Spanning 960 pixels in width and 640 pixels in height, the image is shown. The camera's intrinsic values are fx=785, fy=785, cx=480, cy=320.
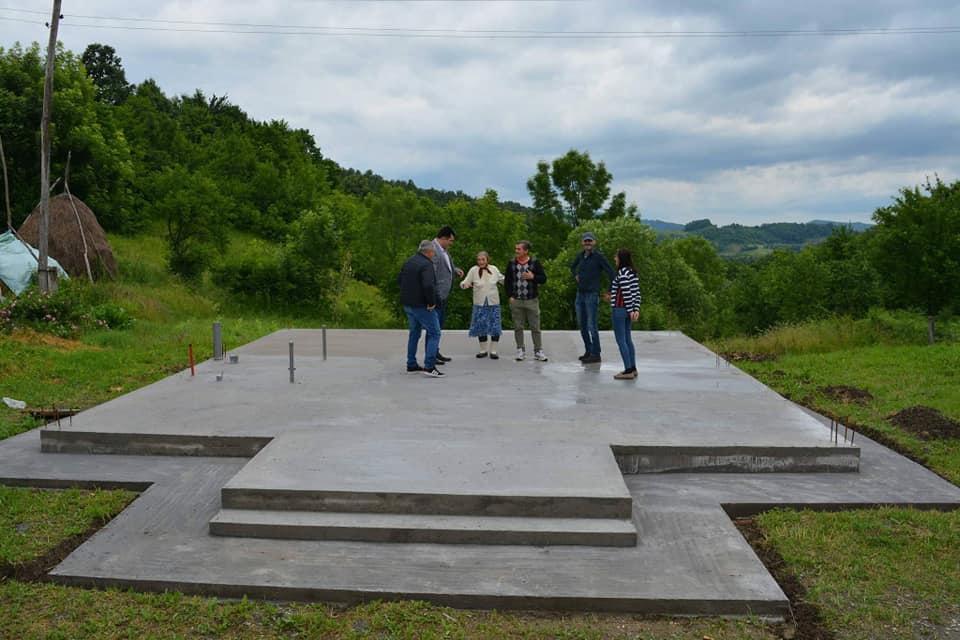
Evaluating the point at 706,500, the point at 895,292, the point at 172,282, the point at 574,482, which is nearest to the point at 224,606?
the point at 574,482

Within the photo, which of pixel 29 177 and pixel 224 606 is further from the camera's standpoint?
pixel 29 177

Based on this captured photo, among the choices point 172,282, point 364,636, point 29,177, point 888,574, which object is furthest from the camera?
point 29,177

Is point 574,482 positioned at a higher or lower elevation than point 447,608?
higher

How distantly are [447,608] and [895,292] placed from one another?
19000 millimetres

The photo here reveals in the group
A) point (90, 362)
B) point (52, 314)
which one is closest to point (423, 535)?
point (90, 362)

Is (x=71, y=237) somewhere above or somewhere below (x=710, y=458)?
above

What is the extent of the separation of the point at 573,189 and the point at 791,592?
43.4 metres

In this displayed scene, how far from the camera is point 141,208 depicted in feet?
112

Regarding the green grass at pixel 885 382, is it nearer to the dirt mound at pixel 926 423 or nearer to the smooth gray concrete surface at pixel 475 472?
the dirt mound at pixel 926 423

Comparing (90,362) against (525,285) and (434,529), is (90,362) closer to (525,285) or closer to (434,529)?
(525,285)

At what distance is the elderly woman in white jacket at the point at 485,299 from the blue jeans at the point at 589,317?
40.1 inches

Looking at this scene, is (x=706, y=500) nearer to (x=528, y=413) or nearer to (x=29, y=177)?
(x=528, y=413)

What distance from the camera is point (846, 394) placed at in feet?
30.5

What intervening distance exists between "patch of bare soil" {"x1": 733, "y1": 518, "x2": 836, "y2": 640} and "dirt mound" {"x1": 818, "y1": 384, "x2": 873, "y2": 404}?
4694 mm
